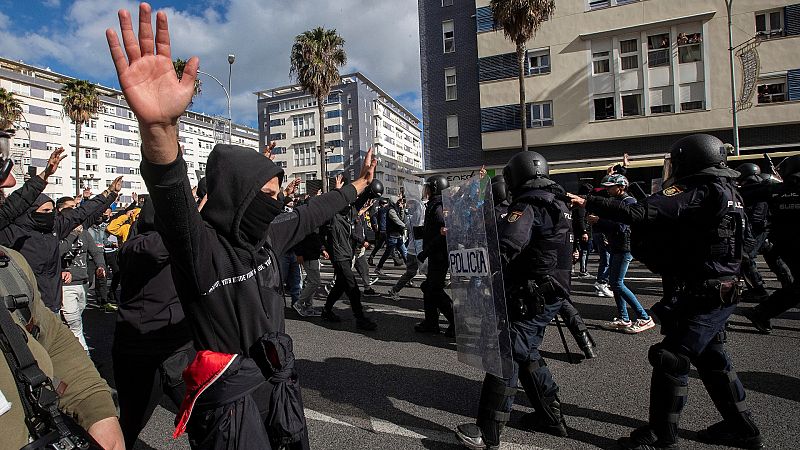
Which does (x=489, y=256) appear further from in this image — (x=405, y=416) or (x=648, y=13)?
(x=648, y=13)

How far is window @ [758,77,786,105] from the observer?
2203cm

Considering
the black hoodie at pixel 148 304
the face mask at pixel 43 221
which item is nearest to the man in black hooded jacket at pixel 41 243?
the face mask at pixel 43 221

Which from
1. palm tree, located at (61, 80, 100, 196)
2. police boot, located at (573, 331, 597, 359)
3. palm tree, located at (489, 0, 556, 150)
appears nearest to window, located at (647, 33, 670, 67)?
palm tree, located at (489, 0, 556, 150)

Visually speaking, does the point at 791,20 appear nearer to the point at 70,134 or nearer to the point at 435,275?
the point at 435,275

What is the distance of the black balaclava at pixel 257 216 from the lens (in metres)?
1.90

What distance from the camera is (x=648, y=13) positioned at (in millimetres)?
23938

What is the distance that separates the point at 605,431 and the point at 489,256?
5.07ft

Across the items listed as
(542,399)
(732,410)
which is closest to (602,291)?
(732,410)

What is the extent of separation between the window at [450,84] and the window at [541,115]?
5.15 m

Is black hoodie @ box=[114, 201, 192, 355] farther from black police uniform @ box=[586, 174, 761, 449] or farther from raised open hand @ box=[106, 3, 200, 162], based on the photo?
black police uniform @ box=[586, 174, 761, 449]

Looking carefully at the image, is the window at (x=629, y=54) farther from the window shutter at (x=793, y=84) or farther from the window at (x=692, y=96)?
the window shutter at (x=793, y=84)

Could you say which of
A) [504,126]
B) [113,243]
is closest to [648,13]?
[504,126]

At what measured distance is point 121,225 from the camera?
8.12 m

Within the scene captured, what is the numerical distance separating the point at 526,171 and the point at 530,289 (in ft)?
2.90
